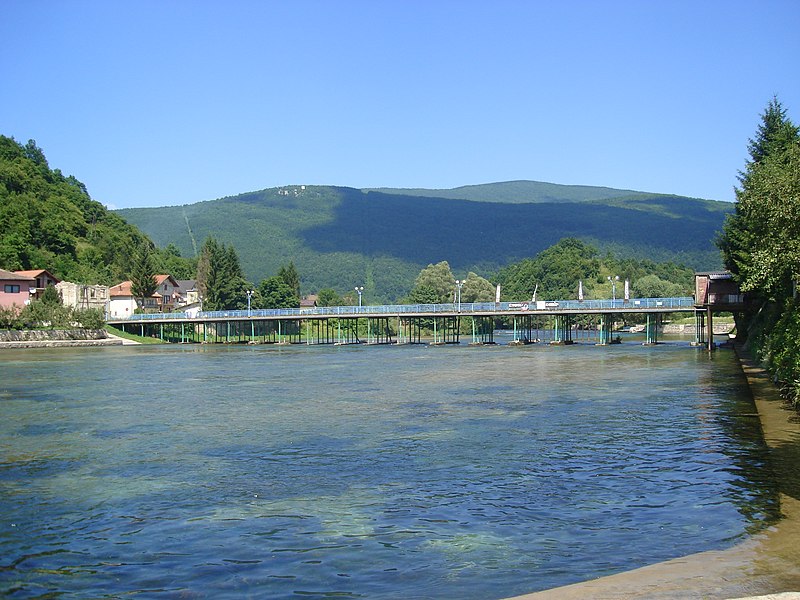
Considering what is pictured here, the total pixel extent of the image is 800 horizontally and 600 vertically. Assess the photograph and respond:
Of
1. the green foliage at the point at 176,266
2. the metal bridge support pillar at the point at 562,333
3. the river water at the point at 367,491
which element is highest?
the green foliage at the point at 176,266

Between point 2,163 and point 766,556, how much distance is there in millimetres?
154580

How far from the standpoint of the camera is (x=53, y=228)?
128m

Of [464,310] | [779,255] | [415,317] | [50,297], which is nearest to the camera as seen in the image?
[779,255]

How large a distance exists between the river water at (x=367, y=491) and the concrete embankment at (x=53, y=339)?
180 ft

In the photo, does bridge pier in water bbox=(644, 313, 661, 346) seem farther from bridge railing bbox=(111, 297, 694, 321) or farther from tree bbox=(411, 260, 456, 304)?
tree bbox=(411, 260, 456, 304)

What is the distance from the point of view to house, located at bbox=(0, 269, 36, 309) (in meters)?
95.4

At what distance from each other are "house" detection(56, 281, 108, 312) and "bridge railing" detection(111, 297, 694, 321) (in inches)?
372

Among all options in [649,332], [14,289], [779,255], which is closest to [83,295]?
[14,289]

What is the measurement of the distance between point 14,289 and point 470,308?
5218 cm

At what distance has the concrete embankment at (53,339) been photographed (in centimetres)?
8425

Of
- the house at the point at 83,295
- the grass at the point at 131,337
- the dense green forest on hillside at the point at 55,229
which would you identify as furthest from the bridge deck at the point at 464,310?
the dense green forest on hillside at the point at 55,229

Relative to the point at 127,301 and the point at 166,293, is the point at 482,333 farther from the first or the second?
the point at 166,293

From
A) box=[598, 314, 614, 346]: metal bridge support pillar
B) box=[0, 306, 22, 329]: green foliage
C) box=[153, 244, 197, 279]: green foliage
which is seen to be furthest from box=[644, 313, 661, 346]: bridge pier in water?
box=[153, 244, 197, 279]: green foliage

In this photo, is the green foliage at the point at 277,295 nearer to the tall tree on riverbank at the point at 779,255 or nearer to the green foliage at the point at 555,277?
the green foliage at the point at 555,277
